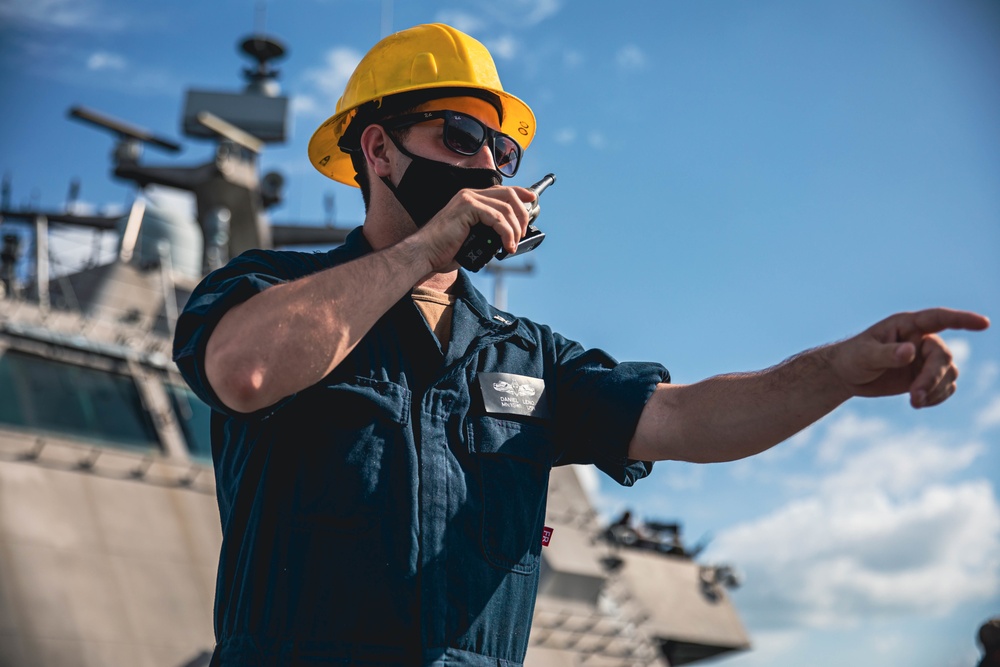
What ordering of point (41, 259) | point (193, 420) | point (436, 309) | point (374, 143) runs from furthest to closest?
point (41, 259) → point (193, 420) → point (374, 143) → point (436, 309)

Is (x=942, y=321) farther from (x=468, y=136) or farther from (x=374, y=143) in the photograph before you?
(x=374, y=143)

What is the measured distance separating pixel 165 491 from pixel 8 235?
6389 mm

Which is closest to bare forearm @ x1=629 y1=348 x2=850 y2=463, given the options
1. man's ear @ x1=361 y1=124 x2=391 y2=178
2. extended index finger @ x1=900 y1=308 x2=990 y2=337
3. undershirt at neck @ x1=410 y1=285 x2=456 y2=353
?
extended index finger @ x1=900 y1=308 x2=990 y2=337

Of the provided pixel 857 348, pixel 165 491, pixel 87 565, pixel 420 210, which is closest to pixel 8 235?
pixel 165 491

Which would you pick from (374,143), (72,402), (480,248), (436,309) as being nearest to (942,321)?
(480,248)

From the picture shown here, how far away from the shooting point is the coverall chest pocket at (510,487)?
8.40ft

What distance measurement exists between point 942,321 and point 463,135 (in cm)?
132

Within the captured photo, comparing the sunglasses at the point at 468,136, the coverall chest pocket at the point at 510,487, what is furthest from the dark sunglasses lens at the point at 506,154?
the coverall chest pocket at the point at 510,487

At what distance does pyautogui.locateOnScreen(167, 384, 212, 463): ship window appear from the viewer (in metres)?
8.78

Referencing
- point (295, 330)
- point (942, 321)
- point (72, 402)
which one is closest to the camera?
point (942, 321)

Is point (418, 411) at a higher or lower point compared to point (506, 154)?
lower

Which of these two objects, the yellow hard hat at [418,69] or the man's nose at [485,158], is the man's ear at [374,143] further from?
the man's nose at [485,158]

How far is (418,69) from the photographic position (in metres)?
3.07

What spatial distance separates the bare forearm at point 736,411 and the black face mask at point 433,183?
74 centimetres
